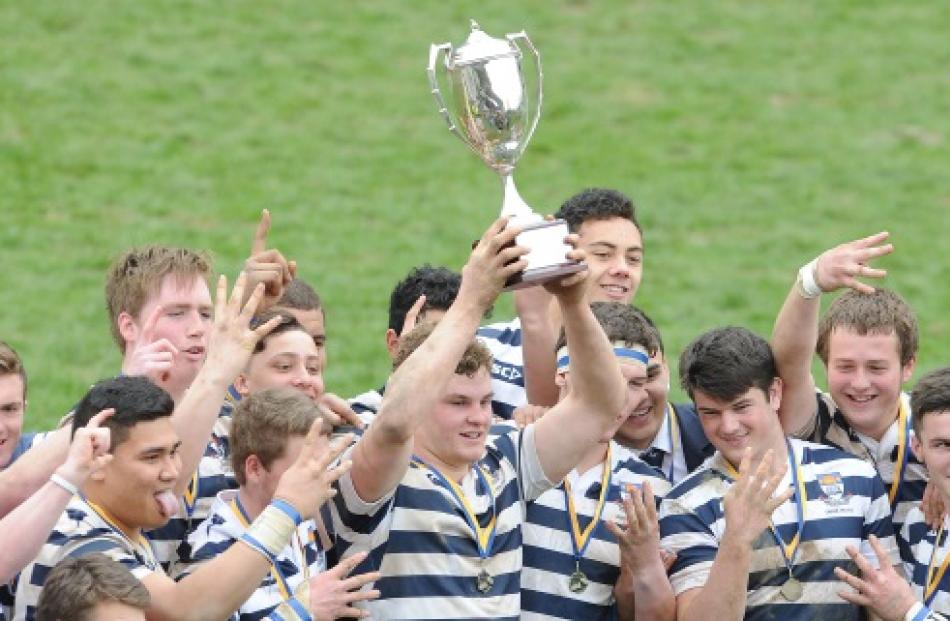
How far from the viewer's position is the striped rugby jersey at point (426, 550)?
690 centimetres

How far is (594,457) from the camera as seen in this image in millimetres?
7590

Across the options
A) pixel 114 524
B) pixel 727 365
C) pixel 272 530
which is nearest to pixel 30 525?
pixel 114 524

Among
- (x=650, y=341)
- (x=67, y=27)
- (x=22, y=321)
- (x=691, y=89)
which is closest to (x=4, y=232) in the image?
(x=22, y=321)

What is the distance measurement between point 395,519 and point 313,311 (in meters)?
1.72

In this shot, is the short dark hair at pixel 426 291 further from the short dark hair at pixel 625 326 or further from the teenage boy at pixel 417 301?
the short dark hair at pixel 625 326

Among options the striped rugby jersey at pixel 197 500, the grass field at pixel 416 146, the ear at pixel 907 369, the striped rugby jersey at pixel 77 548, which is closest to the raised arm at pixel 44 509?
the striped rugby jersey at pixel 77 548

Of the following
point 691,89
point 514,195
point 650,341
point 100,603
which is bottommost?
point 100,603

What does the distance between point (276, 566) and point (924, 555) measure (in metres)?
2.42

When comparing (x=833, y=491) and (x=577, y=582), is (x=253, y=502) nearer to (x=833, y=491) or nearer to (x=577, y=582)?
(x=577, y=582)

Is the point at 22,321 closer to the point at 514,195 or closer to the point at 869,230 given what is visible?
the point at 869,230

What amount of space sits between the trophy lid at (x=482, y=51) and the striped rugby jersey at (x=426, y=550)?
143 centimetres

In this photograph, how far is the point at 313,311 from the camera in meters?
8.48

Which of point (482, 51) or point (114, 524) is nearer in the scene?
point (114, 524)

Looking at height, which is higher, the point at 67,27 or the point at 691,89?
the point at 67,27
